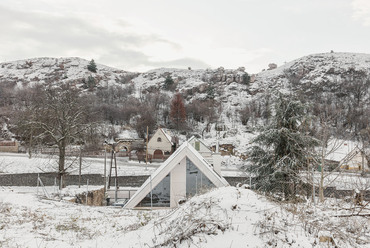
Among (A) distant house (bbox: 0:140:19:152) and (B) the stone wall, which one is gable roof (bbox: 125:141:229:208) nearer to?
(B) the stone wall

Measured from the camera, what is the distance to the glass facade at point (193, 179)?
493 inches

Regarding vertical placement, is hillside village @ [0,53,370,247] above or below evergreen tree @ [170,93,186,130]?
below

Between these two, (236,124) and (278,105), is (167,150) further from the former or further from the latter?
(278,105)

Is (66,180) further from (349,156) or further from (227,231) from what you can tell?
(227,231)

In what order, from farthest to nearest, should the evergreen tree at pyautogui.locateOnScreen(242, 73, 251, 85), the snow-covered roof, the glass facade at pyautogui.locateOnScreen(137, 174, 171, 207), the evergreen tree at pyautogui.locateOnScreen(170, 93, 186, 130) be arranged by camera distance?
1. the evergreen tree at pyautogui.locateOnScreen(242, 73, 251, 85)
2. the evergreen tree at pyautogui.locateOnScreen(170, 93, 186, 130)
3. the glass facade at pyautogui.locateOnScreen(137, 174, 171, 207)
4. the snow-covered roof

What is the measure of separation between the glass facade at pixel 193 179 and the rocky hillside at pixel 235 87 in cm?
3059

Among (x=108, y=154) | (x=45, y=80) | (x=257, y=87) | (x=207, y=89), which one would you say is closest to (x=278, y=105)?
(x=108, y=154)

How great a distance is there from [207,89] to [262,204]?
83551 millimetres

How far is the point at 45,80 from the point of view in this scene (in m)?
105

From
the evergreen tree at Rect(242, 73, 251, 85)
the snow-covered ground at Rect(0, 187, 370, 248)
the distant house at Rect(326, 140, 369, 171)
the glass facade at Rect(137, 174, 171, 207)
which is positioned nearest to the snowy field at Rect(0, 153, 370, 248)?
the snow-covered ground at Rect(0, 187, 370, 248)

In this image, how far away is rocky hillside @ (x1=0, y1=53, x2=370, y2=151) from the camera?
62.8 metres

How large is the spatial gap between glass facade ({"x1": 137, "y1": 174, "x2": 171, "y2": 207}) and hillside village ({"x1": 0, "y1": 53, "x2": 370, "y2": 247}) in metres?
0.05

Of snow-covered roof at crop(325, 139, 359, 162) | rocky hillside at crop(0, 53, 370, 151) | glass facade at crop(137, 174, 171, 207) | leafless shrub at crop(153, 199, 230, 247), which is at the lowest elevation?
glass facade at crop(137, 174, 171, 207)

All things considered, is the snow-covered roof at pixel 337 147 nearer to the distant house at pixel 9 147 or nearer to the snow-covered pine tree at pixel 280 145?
the snow-covered pine tree at pixel 280 145
